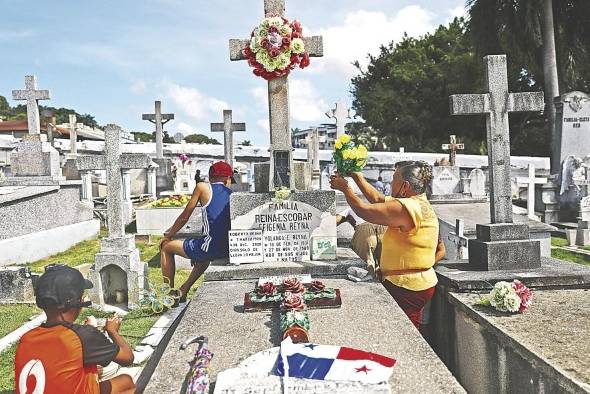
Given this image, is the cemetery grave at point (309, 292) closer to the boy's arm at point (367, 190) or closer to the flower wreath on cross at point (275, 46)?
the flower wreath on cross at point (275, 46)

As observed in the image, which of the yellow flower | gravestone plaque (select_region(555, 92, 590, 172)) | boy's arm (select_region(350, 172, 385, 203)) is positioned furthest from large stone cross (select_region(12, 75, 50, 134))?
gravestone plaque (select_region(555, 92, 590, 172))

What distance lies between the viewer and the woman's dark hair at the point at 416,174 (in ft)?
11.5

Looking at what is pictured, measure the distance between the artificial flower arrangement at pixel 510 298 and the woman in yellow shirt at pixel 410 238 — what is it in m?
0.47

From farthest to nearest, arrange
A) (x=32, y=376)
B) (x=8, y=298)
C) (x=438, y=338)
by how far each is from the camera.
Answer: (x=8, y=298) → (x=438, y=338) → (x=32, y=376)

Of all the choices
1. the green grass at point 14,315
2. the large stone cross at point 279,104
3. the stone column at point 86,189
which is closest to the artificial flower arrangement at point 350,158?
the large stone cross at point 279,104

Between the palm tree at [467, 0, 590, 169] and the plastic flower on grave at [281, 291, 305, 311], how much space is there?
1879 cm

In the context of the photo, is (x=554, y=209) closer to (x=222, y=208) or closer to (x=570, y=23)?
(x=570, y=23)

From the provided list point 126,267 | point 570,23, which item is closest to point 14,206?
point 126,267

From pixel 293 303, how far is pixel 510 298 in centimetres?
135

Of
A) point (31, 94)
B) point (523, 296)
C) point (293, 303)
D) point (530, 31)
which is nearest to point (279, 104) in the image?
point (293, 303)

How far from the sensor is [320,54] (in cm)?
497

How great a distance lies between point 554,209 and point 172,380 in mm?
14619

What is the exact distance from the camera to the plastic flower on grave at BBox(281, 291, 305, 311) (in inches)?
123

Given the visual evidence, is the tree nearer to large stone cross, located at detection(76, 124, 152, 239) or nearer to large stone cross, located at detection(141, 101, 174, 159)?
large stone cross, located at detection(141, 101, 174, 159)
